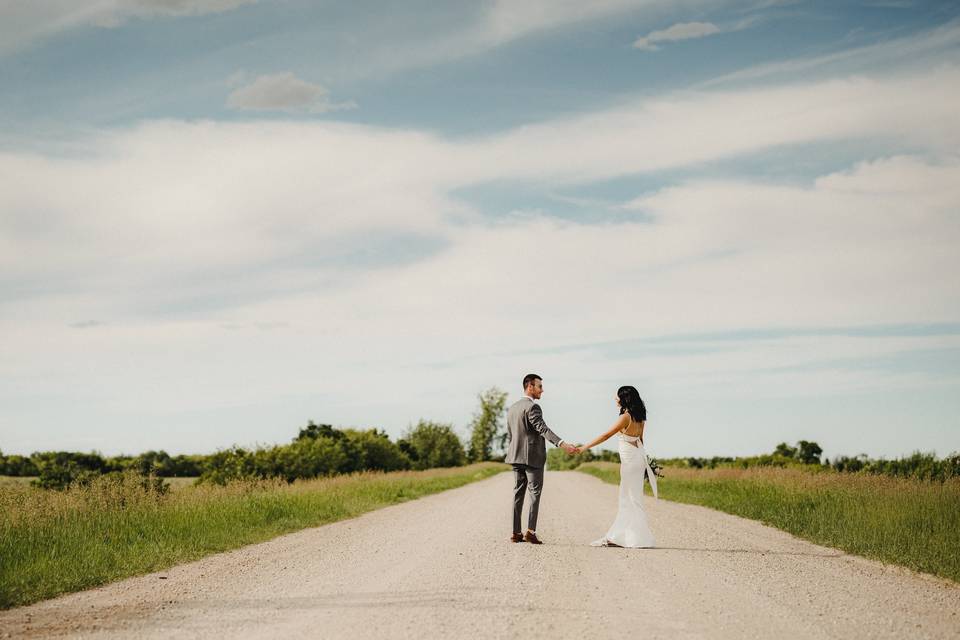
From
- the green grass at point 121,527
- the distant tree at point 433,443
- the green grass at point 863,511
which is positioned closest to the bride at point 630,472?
the green grass at point 863,511

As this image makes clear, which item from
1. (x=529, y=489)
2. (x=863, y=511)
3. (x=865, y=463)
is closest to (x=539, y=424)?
(x=529, y=489)

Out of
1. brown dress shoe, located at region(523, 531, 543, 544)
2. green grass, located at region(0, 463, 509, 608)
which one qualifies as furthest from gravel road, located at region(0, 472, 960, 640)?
green grass, located at region(0, 463, 509, 608)

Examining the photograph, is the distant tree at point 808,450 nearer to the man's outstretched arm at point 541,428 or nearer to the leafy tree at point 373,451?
the leafy tree at point 373,451

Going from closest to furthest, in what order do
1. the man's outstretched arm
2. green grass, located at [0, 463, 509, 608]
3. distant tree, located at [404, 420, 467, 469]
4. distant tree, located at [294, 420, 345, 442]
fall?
green grass, located at [0, 463, 509, 608] < the man's outstretched arm < distant tree, located at [294, 420, 345, 442] < distant tree, located at [404, 420, 467, 469]

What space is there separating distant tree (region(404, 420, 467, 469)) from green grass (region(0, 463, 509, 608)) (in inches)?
2534

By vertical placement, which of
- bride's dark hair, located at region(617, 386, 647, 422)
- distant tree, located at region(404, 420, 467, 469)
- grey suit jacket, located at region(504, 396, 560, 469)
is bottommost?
distant tree, located at region(404, 420, 467, 469)

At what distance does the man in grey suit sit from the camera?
12.2 metres

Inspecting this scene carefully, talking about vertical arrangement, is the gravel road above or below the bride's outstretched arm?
below

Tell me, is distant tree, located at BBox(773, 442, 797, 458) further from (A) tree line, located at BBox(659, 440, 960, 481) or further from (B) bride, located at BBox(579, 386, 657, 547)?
(B) bride, located at BBox(579, 386, 657, 547)

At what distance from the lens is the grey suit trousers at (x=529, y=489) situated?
1217 cm

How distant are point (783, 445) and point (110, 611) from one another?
167ft

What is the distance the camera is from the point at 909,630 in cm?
645

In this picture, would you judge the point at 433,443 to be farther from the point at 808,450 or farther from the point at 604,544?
the point at 604,544

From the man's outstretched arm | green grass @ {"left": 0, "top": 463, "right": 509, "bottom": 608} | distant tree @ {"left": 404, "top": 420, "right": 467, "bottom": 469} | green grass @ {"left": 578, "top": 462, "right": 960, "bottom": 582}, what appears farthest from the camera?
distant tree @ {"left": 404, "top": 420, "right": 467, "bottom": 469}
